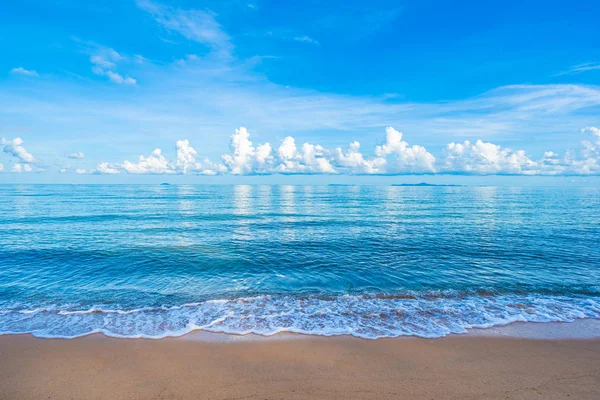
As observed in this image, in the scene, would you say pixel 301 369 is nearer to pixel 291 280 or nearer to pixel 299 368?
pixel 299 368

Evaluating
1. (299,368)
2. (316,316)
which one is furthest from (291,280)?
(299,368)

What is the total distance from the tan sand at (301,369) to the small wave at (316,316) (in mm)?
852

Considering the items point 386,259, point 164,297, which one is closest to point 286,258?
point 386,259

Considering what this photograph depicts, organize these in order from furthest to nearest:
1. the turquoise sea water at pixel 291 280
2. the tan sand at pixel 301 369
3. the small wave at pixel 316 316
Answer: the turquoise sea water at pixel 291 280, the small wave at pixel 316 316, the tan sand at pixel 301 369

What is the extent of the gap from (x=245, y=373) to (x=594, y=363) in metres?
10.9

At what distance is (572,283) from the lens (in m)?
18.2

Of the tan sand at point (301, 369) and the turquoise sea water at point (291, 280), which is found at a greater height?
the tan sand at point (301, 369)

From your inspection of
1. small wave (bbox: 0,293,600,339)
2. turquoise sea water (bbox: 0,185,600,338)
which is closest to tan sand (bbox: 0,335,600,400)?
small wave (bbox: 0,293,600,339)

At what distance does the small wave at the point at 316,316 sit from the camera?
12.2 metres

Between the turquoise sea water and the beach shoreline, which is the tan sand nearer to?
the beach shoreline

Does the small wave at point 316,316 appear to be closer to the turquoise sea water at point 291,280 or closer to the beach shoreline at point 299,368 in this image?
the turquoise sea water at point 291,280

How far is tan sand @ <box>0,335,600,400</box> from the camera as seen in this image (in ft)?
27.5

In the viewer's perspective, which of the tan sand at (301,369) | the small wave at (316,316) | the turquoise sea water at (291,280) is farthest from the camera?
the turquoise sea water at (291,280)

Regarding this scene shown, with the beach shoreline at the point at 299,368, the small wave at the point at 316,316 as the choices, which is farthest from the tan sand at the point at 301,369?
the small wave at the point at 316,316
